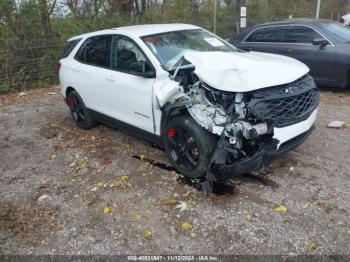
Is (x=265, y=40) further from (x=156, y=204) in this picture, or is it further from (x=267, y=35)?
(x=156, y=204)

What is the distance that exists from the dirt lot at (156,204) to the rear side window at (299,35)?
268 cm

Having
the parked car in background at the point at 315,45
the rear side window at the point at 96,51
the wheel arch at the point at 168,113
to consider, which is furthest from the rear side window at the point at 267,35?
the wheel arch at the point at 168,113

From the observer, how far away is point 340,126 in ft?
18.2

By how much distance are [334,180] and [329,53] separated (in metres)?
3.84

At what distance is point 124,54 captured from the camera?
4.92 m

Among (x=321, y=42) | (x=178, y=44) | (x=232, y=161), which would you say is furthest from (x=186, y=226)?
(x=321, y=42)

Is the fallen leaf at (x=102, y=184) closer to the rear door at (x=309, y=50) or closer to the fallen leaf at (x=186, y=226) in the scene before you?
the fallen leaf at (x=186, y=226)

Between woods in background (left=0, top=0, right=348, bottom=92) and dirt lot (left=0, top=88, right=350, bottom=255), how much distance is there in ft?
15.1

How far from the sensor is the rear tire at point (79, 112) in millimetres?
5953

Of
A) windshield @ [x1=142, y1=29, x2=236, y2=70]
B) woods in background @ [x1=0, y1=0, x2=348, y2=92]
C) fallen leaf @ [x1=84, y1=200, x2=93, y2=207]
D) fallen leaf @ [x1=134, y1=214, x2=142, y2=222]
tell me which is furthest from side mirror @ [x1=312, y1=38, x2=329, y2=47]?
woods in background @ [x1=0, y1=0, x2=348, y2=92]

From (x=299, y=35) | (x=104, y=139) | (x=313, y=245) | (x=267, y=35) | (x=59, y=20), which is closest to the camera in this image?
(x=313, y=245)

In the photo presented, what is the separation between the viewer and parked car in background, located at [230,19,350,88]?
6.96 metres

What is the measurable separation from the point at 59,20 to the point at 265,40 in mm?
6100

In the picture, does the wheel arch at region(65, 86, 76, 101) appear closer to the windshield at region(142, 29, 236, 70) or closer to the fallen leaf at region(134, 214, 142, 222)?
the windshield at region(142, 29, 236, 70)
